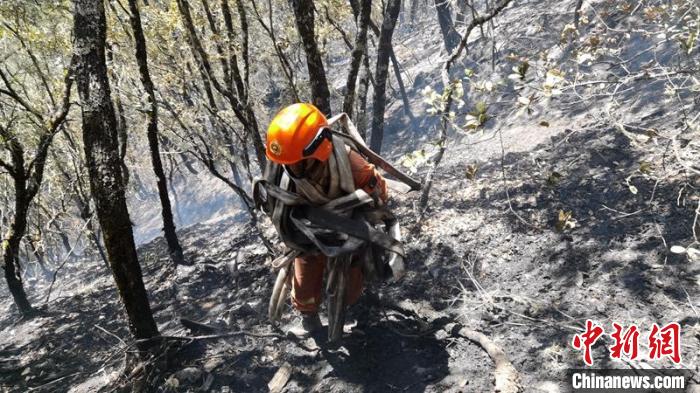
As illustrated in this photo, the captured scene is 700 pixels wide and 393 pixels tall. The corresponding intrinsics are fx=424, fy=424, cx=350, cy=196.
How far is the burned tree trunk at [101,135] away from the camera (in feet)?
11.2

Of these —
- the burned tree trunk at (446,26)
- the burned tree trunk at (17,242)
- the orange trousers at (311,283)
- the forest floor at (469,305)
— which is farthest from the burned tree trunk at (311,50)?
the burned tree trunk at (446,26)

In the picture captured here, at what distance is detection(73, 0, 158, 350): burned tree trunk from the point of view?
134 inches

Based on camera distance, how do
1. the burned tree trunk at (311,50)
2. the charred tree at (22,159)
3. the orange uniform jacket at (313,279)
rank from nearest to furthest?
the orange uniform jacket at (313,279), the burned tree trunk at (311,50), the charred tree at (22,159)

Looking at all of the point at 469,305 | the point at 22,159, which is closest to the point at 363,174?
the point at 469,305

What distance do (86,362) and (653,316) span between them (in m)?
6.39

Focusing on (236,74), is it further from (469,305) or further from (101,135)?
(469,305)

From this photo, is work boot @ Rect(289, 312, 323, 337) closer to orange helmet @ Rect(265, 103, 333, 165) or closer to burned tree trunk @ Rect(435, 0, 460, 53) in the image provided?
orange helmet @ Rect(265, 103, 333, 165)

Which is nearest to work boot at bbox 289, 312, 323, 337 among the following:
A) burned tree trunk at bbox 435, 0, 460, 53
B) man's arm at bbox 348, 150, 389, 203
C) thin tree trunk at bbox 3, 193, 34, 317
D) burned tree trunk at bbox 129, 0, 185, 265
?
man's arm at bbox 348, 150, 389, 203

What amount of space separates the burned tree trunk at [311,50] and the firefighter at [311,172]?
168cm

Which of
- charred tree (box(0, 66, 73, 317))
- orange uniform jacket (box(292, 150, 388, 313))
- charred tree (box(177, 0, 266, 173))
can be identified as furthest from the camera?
charred tree (box(177, 0, 266, 173))

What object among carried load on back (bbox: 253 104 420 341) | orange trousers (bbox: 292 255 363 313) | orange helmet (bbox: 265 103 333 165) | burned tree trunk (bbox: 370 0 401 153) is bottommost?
orange trousers (bbox: 292 255 363 313)

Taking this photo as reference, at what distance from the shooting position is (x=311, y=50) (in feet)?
16.4

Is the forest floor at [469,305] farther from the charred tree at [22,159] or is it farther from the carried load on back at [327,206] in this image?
the charred tree at [22,159]

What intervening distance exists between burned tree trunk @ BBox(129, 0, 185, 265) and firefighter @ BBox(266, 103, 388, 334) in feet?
8.94
